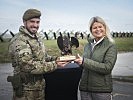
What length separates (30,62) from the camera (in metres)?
3.78

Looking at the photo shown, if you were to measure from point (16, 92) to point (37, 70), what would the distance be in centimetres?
46

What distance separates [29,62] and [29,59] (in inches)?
1.5

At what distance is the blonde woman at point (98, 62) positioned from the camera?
12.9ft

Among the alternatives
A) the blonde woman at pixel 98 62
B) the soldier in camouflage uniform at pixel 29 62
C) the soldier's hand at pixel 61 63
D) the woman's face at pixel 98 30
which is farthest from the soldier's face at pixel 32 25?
the woman's face at pixel 98 30

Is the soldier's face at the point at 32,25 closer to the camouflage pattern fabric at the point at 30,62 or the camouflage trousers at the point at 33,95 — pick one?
the camouflage pattern fabric at the point at 30,62

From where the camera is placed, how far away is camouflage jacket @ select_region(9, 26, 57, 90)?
12.4 ft

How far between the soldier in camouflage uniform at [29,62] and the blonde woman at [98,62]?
0.40 metres

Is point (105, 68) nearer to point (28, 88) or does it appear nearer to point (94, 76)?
point (94, 76)

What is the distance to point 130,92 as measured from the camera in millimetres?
9086

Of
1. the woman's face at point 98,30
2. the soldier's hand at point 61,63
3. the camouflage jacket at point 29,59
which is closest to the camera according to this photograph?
the camouflage jacket at point 29,59

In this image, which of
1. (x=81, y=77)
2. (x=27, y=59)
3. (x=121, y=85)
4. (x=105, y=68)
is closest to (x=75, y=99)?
(x=81, y=77)

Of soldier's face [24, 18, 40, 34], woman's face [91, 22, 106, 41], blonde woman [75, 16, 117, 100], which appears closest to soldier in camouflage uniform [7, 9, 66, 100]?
soldier's face [24, 18, 40, 34]

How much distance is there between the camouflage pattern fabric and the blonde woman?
18.2 inches

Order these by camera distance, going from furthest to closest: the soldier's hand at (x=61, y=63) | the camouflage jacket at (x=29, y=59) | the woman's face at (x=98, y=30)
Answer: the woman's face at (x=98, y=30) < the soldier's hand at (x=61, y=63) < the camouflage jacket at (x=29, y=59)
